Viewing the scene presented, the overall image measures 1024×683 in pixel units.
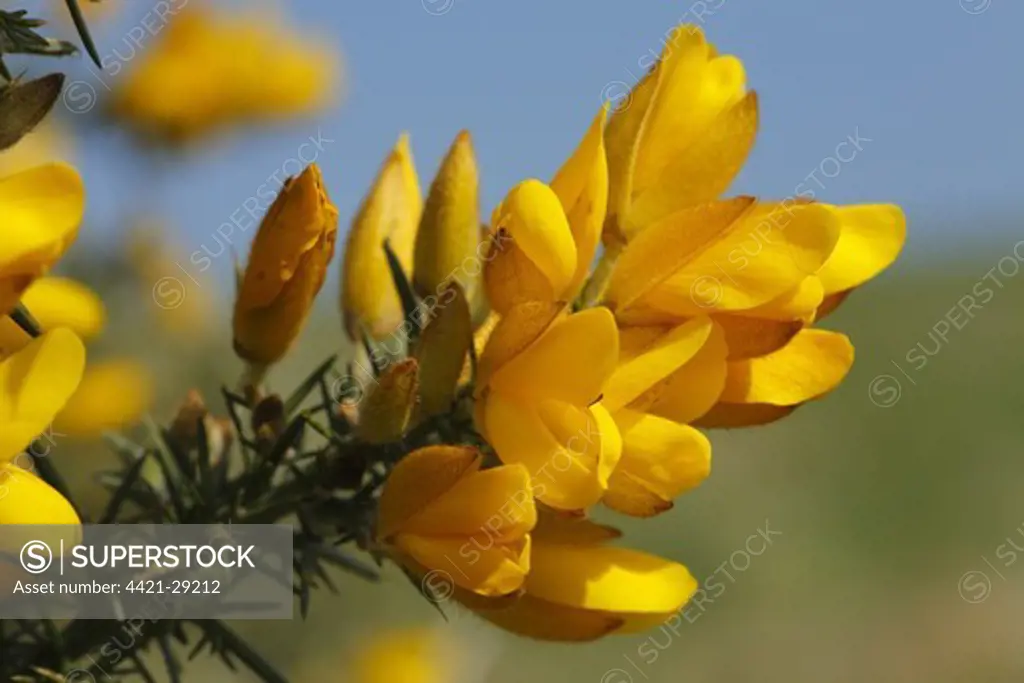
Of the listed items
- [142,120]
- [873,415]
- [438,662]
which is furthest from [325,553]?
[873,415]

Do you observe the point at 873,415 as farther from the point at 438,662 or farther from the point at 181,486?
the point at 181,486

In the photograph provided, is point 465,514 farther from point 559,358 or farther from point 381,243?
point 381,243

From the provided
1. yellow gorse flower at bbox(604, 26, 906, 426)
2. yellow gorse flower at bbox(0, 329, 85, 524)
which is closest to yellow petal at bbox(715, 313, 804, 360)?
yellow gorse flower at bbox(604, 26, 906, 426)

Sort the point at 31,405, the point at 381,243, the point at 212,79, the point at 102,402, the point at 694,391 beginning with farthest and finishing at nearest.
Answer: the point at 212,79, the point at 102,402, the point at 381,243, the point at 694,391, the point at 31,405

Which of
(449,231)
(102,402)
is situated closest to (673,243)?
(449,231)

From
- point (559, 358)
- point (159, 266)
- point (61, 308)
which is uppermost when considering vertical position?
point (559, 358)

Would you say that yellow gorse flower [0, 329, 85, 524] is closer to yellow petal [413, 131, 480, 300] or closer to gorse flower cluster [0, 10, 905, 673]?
gorse flower cluster [0, 10, 905, 673]
